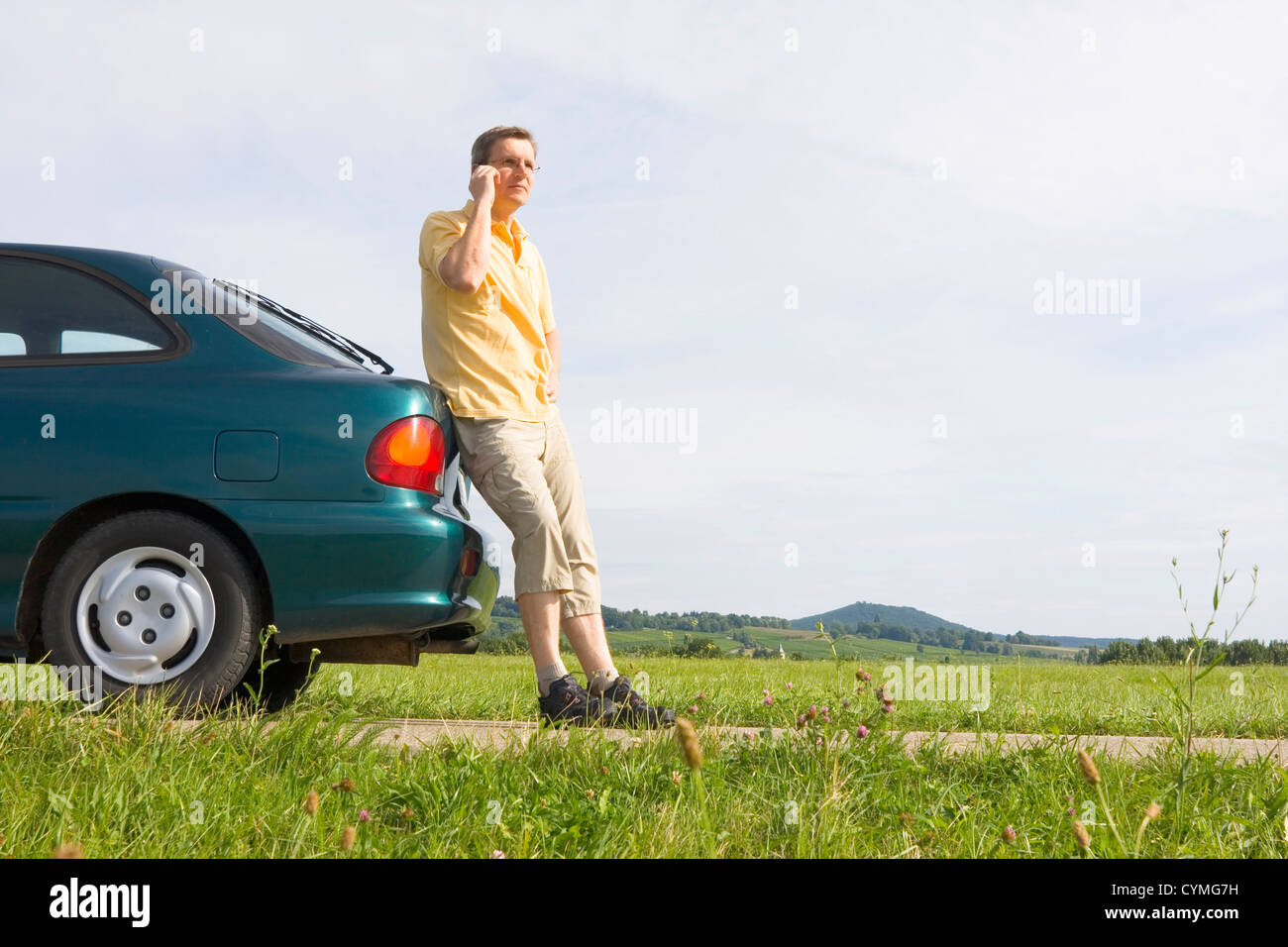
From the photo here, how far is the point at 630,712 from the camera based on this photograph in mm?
3869

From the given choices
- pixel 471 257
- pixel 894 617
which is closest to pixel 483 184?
pixel 471 257

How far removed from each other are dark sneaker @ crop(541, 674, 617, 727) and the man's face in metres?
1.98

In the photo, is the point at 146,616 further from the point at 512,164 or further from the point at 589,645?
the point at 512,164

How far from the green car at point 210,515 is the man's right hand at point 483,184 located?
2.71ft

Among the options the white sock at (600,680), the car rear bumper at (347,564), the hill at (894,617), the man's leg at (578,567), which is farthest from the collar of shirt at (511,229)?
the hill at (894,617)

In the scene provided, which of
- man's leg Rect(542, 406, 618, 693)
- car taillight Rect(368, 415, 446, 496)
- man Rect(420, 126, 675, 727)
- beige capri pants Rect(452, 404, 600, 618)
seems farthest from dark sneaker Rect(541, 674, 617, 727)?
car taillight Rect(368, 415, 446, 496)

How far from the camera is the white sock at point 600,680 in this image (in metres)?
4.03

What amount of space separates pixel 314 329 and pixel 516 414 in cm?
106

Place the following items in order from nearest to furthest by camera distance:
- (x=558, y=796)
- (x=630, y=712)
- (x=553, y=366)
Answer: (x=558, y=796) < (x=630, y=712) < (x=553, y=366)

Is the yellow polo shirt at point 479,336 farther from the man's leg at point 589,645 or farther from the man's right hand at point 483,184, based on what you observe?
the man's leg at point 589,645

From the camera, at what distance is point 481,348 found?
408cm
